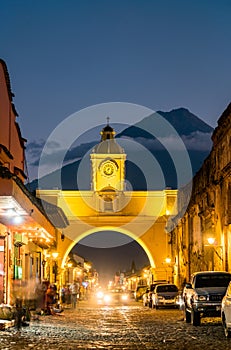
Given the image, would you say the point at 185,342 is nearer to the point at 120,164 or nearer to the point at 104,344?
the point at 104,344

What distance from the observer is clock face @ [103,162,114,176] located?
9504 cm

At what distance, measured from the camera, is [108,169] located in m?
95.6

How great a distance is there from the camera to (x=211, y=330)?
76.5ft

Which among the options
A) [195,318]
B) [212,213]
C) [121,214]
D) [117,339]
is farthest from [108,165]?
[117,339]

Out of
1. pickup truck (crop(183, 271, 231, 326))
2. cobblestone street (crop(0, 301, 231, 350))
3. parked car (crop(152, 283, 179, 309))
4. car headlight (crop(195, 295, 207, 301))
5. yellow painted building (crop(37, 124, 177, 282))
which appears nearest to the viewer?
cobblestone street (crop(0, 301, 231, 350))

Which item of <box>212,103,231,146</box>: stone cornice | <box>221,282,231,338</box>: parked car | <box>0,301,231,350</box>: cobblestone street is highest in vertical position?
<box>212,103,231,146</box>: stone cornice

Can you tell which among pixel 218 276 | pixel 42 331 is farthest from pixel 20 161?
pixel 42 331

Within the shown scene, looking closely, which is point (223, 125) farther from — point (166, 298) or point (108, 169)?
point (108, 169)

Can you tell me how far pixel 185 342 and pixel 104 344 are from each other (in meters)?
2.13

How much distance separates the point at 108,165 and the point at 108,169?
2.08 feet

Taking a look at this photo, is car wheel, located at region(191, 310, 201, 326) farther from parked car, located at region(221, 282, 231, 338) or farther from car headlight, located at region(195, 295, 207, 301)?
parked car, located at region(221, 282, 231, 338)

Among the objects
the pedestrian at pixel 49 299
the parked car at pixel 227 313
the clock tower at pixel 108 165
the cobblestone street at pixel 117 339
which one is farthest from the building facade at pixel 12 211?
the clock tower at pixel 108 165

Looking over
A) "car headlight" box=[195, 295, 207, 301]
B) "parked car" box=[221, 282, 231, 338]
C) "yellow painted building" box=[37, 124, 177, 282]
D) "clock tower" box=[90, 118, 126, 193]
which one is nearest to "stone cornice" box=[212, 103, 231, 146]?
"car headlight" box=[195, 295, 207, 301]

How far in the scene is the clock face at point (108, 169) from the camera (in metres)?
95.0
